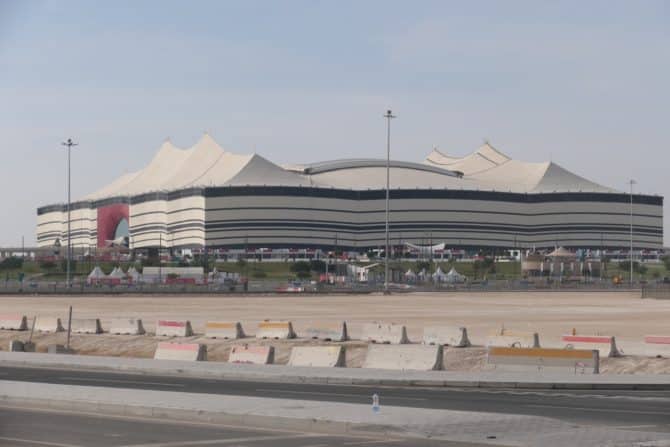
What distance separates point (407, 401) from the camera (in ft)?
90.3

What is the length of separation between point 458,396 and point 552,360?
672cm

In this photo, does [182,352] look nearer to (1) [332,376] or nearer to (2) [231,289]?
(1) [332,376]

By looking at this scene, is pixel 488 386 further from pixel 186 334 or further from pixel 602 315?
pixel 602 315

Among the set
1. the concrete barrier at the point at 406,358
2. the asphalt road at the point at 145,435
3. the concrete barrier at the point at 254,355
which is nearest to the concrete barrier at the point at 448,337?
the concrete barrier at the point at 406,358

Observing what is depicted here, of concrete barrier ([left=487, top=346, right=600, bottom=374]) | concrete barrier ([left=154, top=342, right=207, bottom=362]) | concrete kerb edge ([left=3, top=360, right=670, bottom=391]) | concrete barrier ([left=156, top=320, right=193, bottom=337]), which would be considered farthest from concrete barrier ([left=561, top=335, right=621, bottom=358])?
concrete barrier ([left=156, top=320, right=193, bottom=337])

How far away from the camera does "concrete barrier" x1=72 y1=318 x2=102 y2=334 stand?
56.5 meters

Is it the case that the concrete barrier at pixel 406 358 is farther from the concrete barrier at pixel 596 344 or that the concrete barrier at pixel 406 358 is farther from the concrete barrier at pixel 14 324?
the concrete barrier at pixel 14 324

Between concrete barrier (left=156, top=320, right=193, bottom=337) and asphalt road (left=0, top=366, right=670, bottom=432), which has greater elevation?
concrete barrier (left=156, top=320, right=193, bottom=337)

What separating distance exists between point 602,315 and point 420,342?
28018 mm

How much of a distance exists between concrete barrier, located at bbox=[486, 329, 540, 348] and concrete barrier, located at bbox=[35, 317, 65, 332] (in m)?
22.5

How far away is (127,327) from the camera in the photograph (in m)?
55.8

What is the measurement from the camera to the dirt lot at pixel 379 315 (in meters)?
46.7

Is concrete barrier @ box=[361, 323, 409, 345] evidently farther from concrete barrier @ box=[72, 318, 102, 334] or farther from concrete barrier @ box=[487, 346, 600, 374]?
concrete barrier @ box=[72, 318, 102, 334]

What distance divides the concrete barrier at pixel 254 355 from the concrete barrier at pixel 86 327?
1811 centimetres
